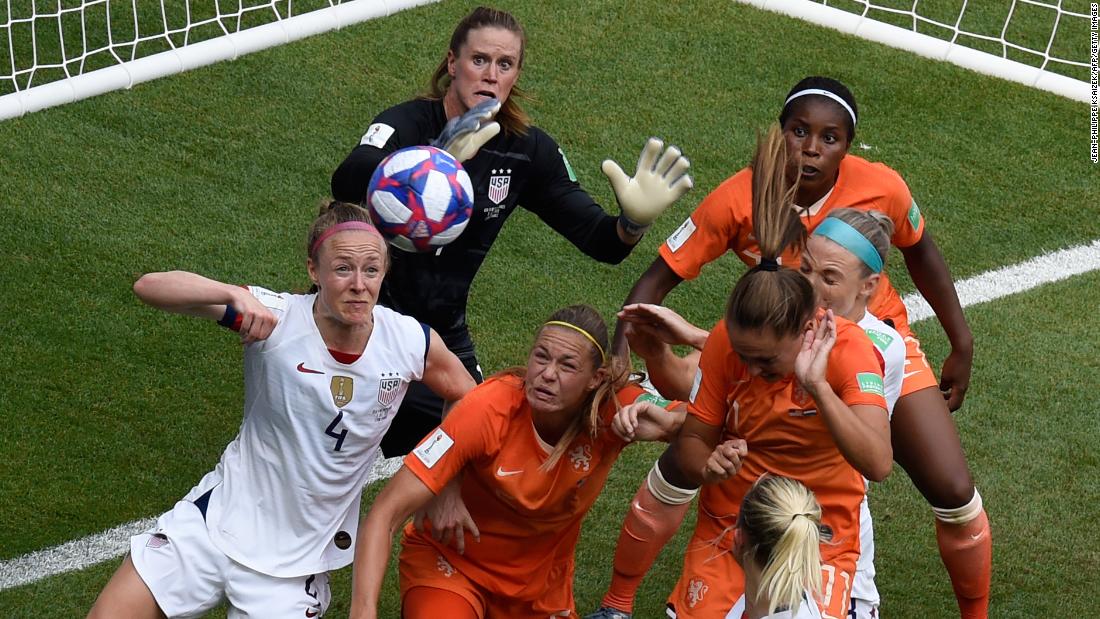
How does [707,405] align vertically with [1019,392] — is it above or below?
above

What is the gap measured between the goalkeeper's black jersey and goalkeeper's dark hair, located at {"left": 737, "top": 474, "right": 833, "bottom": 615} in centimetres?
178

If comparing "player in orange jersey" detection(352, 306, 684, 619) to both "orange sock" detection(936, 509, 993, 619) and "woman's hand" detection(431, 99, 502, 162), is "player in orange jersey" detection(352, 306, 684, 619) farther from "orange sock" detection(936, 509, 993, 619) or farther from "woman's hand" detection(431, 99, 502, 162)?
"orange sock" detection(936, 509, 993, 619)

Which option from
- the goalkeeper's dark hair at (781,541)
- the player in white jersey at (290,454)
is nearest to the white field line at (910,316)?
the player in white jersey at (290,454)

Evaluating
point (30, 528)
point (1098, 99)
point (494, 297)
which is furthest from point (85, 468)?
point (1098, 99)

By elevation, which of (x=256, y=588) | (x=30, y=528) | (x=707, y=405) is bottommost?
(x=30, y=528)

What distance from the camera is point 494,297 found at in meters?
8.23

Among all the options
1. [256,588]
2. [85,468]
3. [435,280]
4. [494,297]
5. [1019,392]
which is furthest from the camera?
[494,297]

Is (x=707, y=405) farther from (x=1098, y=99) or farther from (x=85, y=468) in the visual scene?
(x=1098, y=99)

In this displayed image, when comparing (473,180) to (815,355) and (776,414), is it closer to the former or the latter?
(776,414)

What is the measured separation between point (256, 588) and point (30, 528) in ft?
5.95

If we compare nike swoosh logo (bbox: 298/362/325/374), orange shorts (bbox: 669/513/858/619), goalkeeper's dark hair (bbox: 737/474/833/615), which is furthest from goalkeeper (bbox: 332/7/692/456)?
goalkeeper's dark hair (bbox: 737/474/833/615)

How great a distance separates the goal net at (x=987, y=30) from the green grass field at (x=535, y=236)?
0.17 m

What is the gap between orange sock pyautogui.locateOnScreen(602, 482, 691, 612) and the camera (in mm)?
5551

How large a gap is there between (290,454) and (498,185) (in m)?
1.57
